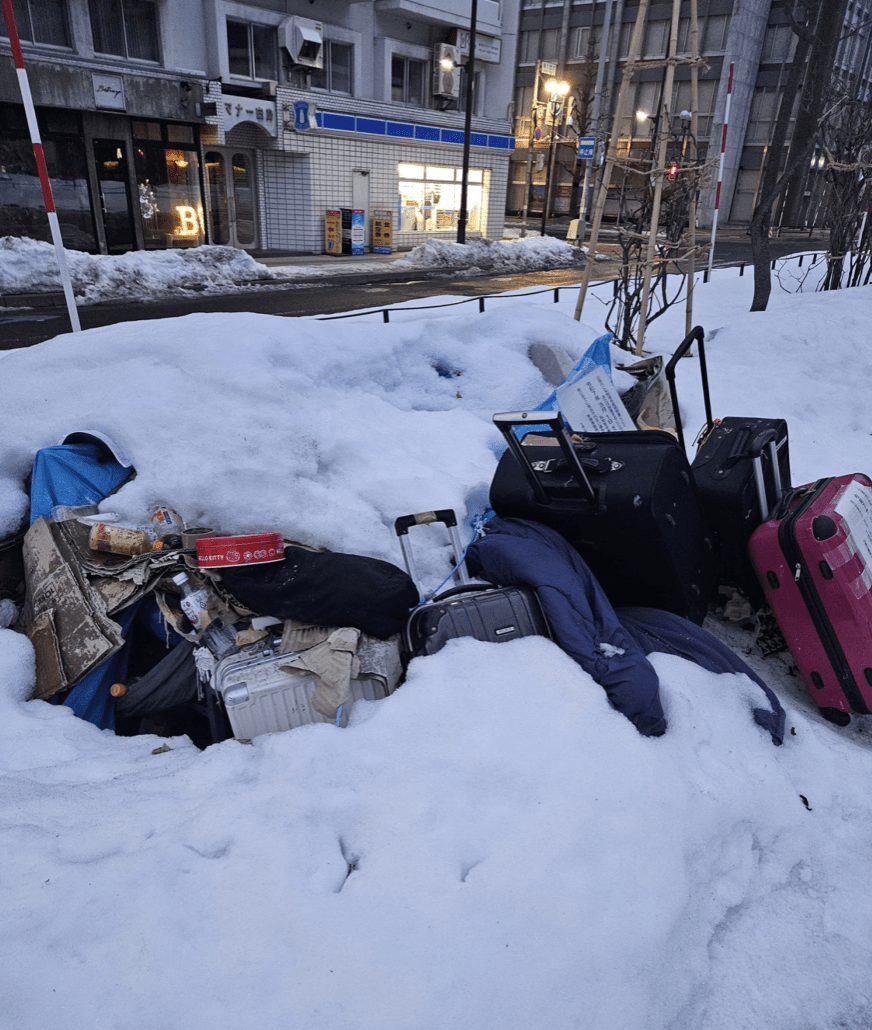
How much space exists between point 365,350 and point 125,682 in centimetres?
254

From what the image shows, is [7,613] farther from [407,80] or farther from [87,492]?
[407,80]

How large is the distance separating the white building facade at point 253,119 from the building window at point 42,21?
0.10 feet

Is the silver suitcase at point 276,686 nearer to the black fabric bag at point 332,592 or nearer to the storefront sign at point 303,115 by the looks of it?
the black fabric bag at point 332,592

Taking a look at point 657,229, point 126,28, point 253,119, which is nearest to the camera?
point 657,229

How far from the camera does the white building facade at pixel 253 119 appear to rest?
15570mm

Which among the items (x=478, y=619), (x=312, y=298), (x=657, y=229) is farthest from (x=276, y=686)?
(x=312, y=298)

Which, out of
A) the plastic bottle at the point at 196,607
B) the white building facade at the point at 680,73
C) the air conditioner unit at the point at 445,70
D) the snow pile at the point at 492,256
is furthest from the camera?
the white building facade at the point at 680,73

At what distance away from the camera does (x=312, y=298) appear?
1323cm

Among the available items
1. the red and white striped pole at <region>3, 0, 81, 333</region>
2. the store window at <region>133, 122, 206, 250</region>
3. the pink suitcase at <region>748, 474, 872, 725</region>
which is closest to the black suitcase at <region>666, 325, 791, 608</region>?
the pink suitcase at <region>748, 474, 872, 725</region>

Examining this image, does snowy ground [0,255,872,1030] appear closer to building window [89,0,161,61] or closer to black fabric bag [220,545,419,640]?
black fabric bag [220,545,419,640]

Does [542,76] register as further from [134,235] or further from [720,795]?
[720,795]

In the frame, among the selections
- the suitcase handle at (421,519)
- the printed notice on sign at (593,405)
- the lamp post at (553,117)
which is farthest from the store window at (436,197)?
the suitcase handle at (421,519)

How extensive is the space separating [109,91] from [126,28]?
1.68 metres

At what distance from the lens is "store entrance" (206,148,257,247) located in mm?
18878
